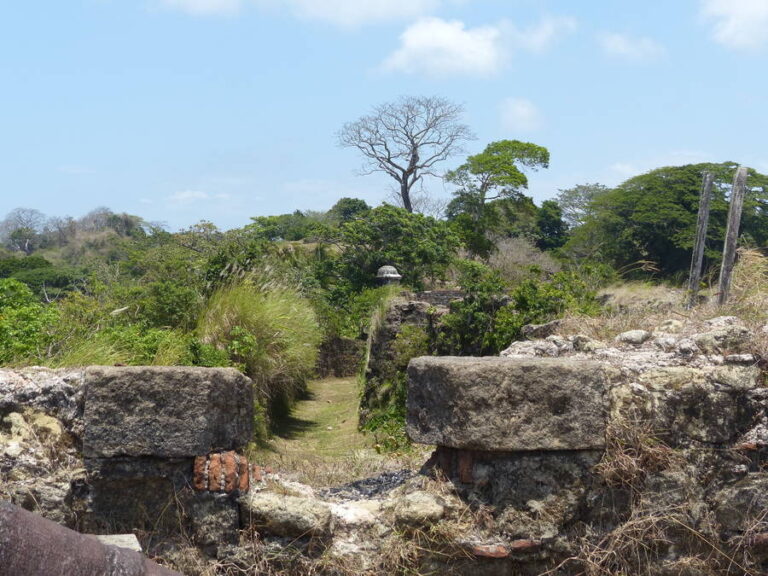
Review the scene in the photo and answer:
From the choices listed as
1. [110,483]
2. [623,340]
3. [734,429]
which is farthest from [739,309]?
[110,483]

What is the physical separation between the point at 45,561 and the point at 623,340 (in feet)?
9.29

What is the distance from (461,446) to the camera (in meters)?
2.92

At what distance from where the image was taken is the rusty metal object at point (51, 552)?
1.59 m

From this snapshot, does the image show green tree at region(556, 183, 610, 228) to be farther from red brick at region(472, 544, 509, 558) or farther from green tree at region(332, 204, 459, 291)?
red brick at region(472, 544, 509, 558)

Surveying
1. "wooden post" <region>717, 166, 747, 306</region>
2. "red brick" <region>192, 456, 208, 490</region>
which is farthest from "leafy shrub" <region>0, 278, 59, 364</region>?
"wooden post" <region>717, 166, 747, 306</region>

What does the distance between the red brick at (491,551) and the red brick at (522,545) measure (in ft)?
0.09

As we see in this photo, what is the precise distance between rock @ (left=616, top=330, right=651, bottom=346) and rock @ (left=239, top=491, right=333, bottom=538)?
66.7 inches

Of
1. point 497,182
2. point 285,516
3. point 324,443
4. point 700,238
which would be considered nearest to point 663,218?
point 497,182

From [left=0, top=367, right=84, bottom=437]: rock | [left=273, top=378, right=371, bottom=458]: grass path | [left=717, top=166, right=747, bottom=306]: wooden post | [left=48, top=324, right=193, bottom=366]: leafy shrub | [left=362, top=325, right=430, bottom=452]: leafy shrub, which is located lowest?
[left=273, top=378, right=371, bottom=458]: grass path

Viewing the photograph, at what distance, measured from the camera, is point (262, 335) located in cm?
849

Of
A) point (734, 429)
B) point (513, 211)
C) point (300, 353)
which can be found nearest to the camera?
point (734, 429)

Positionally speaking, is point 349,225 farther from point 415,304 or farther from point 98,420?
point 98,420

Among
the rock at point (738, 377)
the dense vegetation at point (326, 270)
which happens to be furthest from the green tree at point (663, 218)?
the rock at point (738, 377)

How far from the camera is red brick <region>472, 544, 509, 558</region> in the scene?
2869mm
